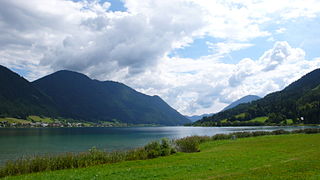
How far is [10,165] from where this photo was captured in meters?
→ 29.0

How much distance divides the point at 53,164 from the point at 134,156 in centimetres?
1125

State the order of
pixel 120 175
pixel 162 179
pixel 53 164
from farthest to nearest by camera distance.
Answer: pixel 53 164
pixel 120 175
pixel 162 179

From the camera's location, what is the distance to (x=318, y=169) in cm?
1956

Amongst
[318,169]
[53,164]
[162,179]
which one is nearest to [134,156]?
[53,164]

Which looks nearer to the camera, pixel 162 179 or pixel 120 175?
pixel 162 179

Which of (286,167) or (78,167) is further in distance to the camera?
(78,167)

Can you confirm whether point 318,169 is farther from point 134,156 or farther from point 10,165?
point 10,165

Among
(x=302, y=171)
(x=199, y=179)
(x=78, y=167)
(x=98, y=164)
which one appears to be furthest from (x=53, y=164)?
(x=302, y=171)

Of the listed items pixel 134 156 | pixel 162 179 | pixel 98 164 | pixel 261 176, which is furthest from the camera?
pixel 134 156

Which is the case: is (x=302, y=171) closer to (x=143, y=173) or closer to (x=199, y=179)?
(x=199, y=179)

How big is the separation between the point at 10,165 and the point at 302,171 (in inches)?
1122

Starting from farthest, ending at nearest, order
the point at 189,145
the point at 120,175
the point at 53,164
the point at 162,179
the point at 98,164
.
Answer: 1. the point at 189,145
2. the point at 98,164
3. the point at 53,164
4. the point at 120,175
5. the point at 162,179

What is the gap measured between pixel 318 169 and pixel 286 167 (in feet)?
7.62

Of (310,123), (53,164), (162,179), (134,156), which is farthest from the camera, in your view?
(310,123)
